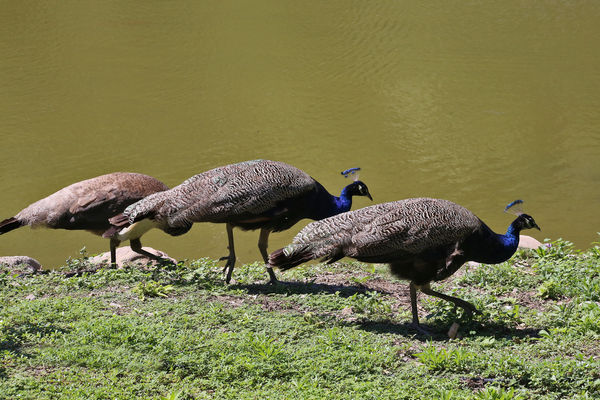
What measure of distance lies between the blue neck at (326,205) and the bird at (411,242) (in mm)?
892

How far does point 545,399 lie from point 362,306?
1858 millimetres

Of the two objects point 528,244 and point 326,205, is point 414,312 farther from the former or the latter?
point 528,244

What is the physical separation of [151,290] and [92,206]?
1335 millimetres

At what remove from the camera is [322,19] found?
15977 mm

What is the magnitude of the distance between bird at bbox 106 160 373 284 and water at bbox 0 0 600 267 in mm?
2307

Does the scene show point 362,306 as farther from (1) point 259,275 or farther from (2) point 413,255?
(1) point 259,275

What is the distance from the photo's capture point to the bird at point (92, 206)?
265 inches

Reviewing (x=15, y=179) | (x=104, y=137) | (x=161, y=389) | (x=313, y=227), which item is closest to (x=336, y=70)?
(x=104, y=137)

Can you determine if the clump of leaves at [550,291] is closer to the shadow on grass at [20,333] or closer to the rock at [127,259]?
the rock at [127,259]

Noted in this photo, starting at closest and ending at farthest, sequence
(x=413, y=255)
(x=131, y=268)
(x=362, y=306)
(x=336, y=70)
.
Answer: (x=413, y=255), (x=362, y=306), (x=131, y=268), (x=336, y=70)

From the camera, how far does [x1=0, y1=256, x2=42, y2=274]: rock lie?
686 centimetres

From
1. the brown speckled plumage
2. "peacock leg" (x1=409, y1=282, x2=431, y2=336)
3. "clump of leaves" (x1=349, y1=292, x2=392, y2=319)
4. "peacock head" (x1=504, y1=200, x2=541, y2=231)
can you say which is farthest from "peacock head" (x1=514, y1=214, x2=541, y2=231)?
the brown speckled plumage

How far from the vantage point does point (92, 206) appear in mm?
6711

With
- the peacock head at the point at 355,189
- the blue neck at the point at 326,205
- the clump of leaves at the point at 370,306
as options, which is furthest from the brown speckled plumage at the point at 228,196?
the clump of leaves at the point at 370,306
